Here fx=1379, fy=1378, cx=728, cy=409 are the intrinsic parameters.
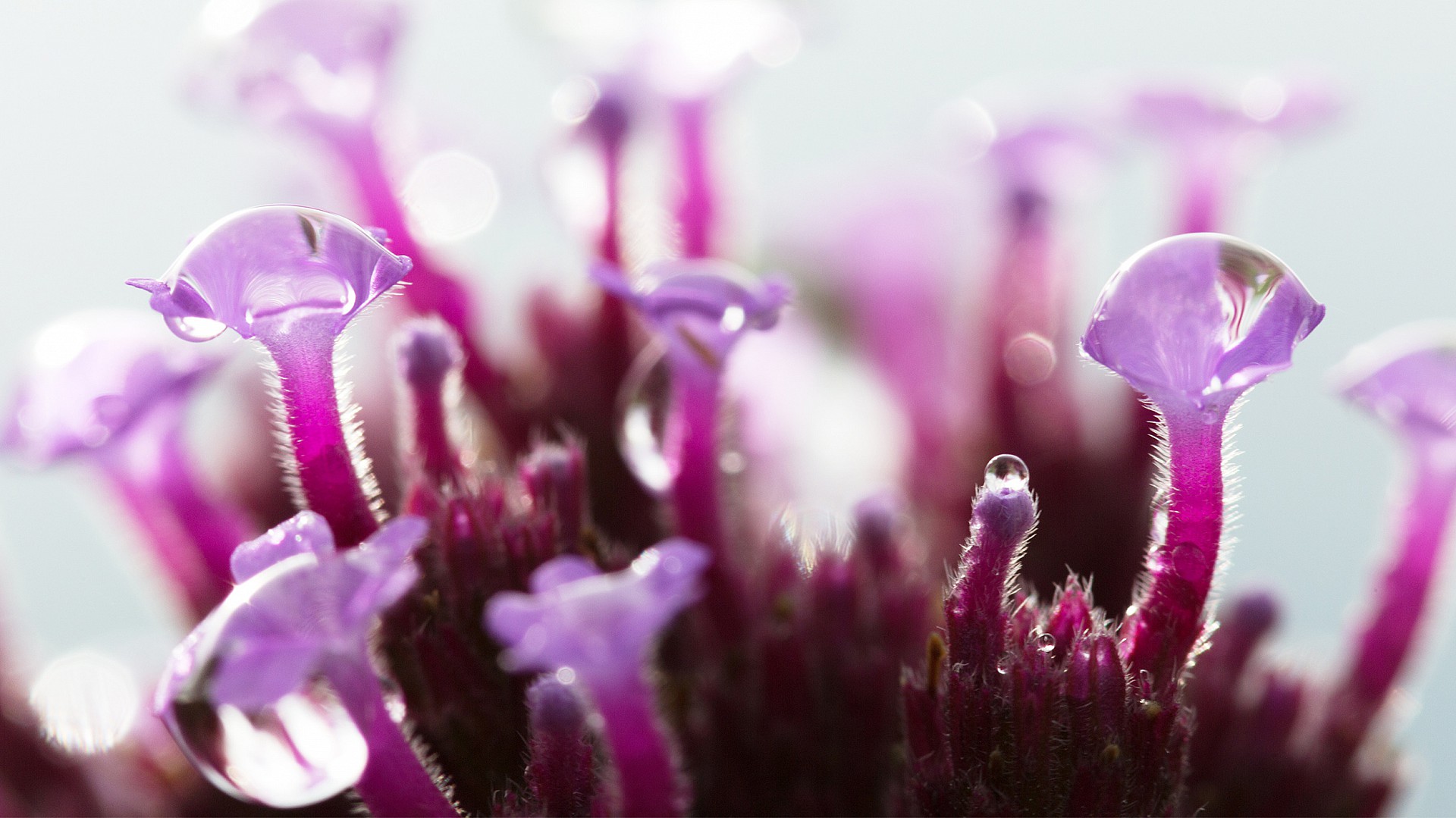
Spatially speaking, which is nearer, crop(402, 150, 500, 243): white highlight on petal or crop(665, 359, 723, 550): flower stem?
crop(665, 359, 723, 550): flower stem

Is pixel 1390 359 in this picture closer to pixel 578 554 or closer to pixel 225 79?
pixel 578 554

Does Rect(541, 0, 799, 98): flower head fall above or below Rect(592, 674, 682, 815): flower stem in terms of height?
above

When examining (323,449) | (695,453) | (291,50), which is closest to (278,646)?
(323,449)

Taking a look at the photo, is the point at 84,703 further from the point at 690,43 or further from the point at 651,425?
the point at 690,43

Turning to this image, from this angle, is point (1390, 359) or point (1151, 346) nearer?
point (1151, 346)

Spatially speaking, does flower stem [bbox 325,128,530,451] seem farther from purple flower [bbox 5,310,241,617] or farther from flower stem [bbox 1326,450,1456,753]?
flower stem [bbox 1326,450,1456,753]

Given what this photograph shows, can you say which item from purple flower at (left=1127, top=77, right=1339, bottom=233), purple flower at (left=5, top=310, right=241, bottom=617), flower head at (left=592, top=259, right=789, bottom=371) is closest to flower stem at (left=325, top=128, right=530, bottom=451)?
purple flower at (left=5, top=310, right=241, bottom=617)

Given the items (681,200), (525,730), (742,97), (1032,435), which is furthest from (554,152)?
(525,730)
